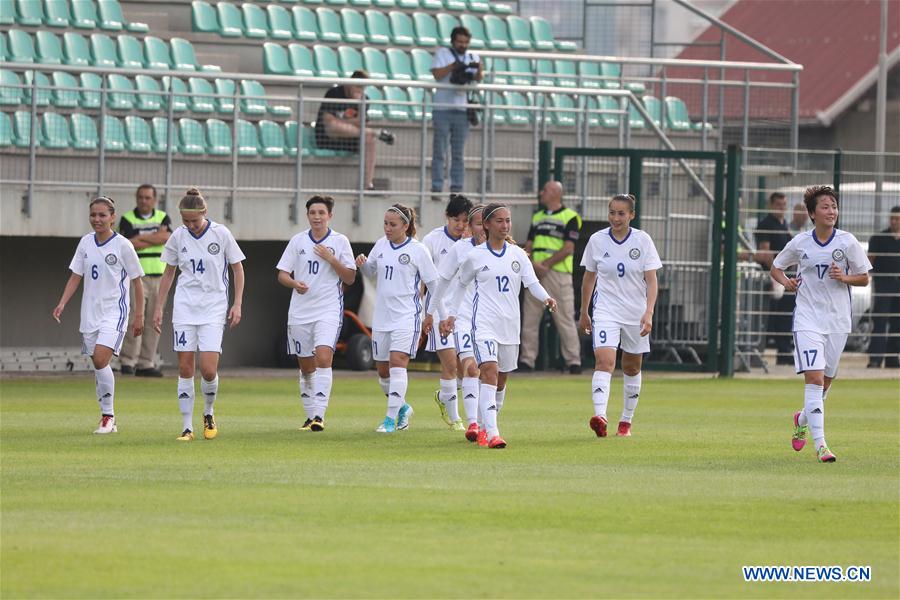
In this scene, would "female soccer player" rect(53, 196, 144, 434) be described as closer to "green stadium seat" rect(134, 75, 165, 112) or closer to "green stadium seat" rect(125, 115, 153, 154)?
"green stadium seat" rect(134, 75, 165, 112)

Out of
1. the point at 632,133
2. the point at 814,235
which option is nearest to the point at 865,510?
the point at 814,235

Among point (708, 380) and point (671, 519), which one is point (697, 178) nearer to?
point (708, 380)

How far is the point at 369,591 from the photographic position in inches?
300

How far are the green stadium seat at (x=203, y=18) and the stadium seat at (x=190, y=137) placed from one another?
5.12m

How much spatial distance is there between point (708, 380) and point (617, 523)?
43.9ft

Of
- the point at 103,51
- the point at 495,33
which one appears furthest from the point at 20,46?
the point at 495,33

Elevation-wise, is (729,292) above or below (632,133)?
below

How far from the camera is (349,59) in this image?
27016 millimetres

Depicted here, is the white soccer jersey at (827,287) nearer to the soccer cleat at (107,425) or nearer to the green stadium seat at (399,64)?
the soccer cleat at (107,425)

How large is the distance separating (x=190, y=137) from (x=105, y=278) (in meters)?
7.59

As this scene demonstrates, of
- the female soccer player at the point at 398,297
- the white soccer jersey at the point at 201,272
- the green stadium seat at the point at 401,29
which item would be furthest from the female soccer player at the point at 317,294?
the green stadium seat at the point at 401,29

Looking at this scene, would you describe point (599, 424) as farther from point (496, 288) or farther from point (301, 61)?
point (301, 61)

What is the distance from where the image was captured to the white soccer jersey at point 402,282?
15.0m

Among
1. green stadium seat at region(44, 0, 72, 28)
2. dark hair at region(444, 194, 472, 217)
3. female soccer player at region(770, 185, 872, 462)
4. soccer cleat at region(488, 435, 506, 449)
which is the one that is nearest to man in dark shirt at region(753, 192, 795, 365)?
dark hair at region(444, 194, 472, 217)
